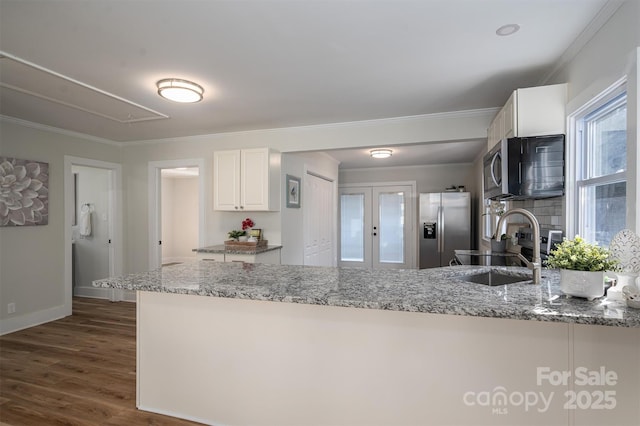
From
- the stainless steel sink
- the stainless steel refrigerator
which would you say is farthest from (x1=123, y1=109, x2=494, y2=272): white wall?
the stainless steel refrigerator

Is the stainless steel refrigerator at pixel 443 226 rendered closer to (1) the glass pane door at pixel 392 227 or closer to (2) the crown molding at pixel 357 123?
(1) the glass pane door at pixel 392 227

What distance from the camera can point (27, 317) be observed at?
3891 millimetres

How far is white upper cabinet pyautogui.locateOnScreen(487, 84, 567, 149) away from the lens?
7.69 feet

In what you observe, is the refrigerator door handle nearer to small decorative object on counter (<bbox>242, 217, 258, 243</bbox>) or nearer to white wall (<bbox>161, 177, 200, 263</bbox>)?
small decorative object on counter (<bbox>242, 217, 258, 243</bbox>)

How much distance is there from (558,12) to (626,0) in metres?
0.28

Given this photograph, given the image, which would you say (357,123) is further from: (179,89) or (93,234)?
(93,234)

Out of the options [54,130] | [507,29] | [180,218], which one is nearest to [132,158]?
[54,130]

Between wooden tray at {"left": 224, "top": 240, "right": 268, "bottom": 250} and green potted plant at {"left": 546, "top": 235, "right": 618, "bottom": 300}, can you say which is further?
wooden tray at {"left": 224, "top": 240, "right": 268, "bottom": 250}

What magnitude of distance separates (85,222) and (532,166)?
19.2ft

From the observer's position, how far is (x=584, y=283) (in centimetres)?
136

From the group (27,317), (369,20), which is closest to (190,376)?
(369,20)

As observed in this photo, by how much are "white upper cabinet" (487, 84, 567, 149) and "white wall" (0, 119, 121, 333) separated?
507cm

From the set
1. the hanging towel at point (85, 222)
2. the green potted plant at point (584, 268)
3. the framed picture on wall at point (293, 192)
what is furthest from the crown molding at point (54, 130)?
the green potted plant at point (584, 268)

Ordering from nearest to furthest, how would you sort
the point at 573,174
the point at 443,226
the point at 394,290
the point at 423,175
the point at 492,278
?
the point at 394,290, the point at 492,278, the point at 573,174, the point at 443,226, the point at 423,175
